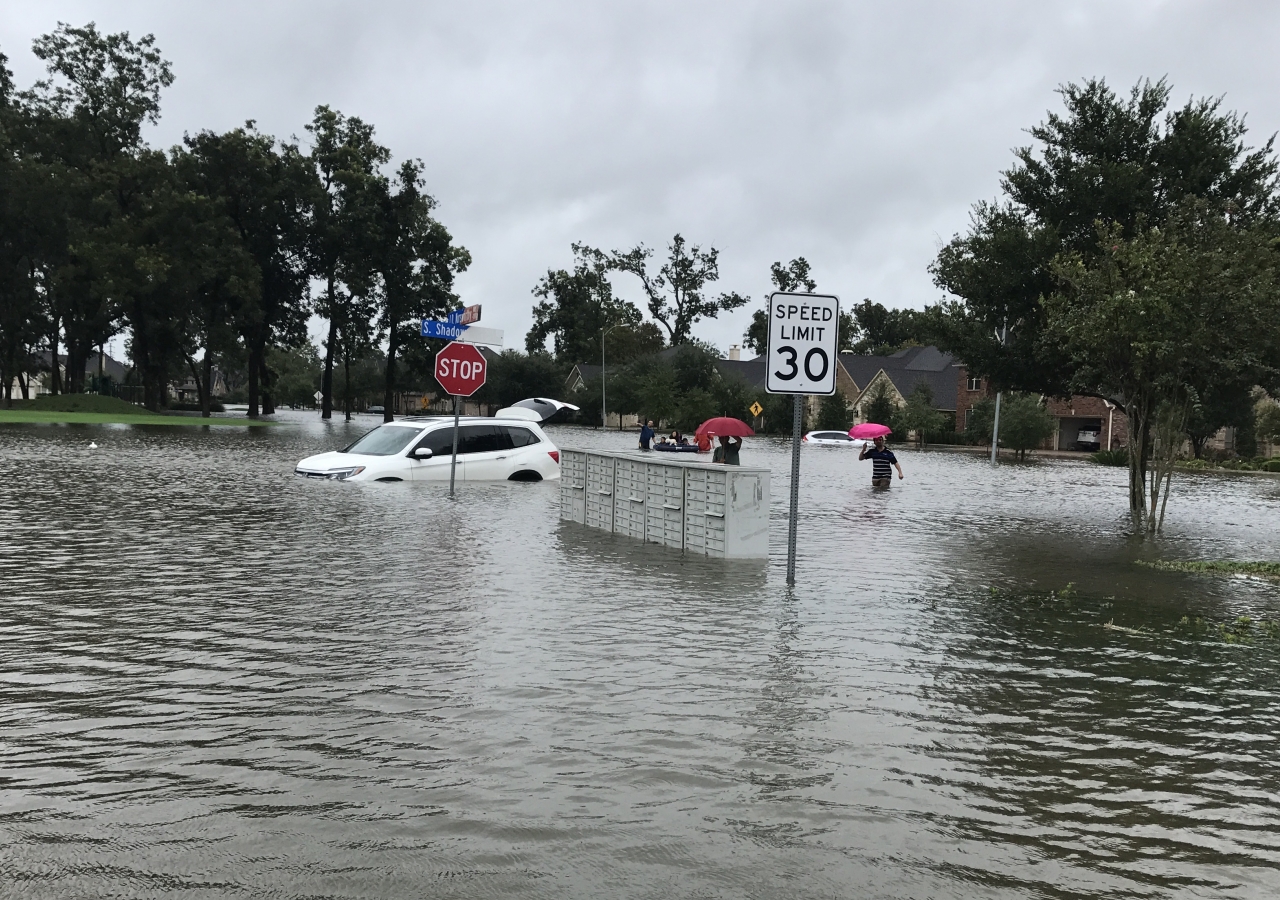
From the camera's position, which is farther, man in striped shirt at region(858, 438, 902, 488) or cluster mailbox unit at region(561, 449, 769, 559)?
man in striped shirt at region(858, 438, 902, 488)

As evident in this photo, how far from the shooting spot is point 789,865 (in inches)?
167

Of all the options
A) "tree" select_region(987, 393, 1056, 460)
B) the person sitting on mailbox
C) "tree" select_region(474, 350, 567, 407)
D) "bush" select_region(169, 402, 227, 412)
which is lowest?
"bush" select_region(169, 402, 227, 412)

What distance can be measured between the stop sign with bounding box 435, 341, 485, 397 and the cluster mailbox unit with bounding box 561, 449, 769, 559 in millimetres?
3737

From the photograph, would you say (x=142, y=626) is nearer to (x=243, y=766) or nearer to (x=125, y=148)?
(x=243, y=766)

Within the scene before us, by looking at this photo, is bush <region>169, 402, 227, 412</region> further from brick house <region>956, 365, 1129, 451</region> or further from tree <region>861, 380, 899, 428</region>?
brick house <region>956, 365, 1129, 451</region>

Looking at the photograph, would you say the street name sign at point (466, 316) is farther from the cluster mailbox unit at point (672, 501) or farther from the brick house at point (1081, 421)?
the brick house at point (1081, 421)

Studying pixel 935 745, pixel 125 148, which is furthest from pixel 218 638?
pixel 125 148

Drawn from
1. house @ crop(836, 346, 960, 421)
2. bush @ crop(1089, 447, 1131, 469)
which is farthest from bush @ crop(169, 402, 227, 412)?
bush @ crop(1089, 447, 1131, 469)

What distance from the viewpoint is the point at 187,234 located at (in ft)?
205

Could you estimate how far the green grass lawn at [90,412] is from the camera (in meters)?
59.5

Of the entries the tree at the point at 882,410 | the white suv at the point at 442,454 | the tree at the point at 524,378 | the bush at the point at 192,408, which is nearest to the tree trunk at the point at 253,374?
the bush at the point at 192,408

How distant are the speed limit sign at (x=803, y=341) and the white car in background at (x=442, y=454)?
42.0 ft

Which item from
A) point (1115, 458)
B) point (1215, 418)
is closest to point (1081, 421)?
point (1215, 418)

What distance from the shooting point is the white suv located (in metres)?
22.4
